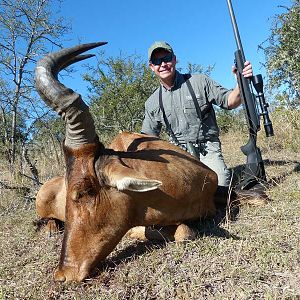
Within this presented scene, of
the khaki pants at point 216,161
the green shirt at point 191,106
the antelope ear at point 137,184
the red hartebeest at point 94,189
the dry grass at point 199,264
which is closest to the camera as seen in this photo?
the dry grass at point 199,264

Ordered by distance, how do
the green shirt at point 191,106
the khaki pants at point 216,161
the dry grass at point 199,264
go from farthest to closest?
1. the green shirt at point 191,106
2. the khaki pants at point 216,161
3. the dry grass at point 199,264

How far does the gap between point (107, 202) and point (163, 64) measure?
2.65 m

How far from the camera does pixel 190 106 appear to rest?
16.7 feet

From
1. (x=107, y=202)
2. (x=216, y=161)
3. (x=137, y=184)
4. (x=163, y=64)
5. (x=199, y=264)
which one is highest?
(x=163, y=64)

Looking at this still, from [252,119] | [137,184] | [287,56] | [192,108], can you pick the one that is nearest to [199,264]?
[137,184]

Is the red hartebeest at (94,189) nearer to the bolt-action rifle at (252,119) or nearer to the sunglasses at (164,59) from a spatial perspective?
the bolt-action rifle at (252,119)

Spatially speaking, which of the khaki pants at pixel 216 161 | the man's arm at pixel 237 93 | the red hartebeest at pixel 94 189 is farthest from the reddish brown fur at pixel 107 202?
the man's arm at pixel 237 93

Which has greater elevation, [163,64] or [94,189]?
[163,64]

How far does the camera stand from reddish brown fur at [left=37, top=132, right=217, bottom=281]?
281cm

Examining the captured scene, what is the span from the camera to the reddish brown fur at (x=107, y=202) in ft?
9.22

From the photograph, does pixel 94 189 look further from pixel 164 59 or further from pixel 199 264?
pixel 164 59

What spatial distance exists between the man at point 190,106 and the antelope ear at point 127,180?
2.26 m

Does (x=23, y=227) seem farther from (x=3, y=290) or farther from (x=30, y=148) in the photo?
(x=30, y=148)

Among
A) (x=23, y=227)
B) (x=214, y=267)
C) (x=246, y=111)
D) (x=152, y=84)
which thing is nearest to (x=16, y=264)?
(x=23, y=227)
